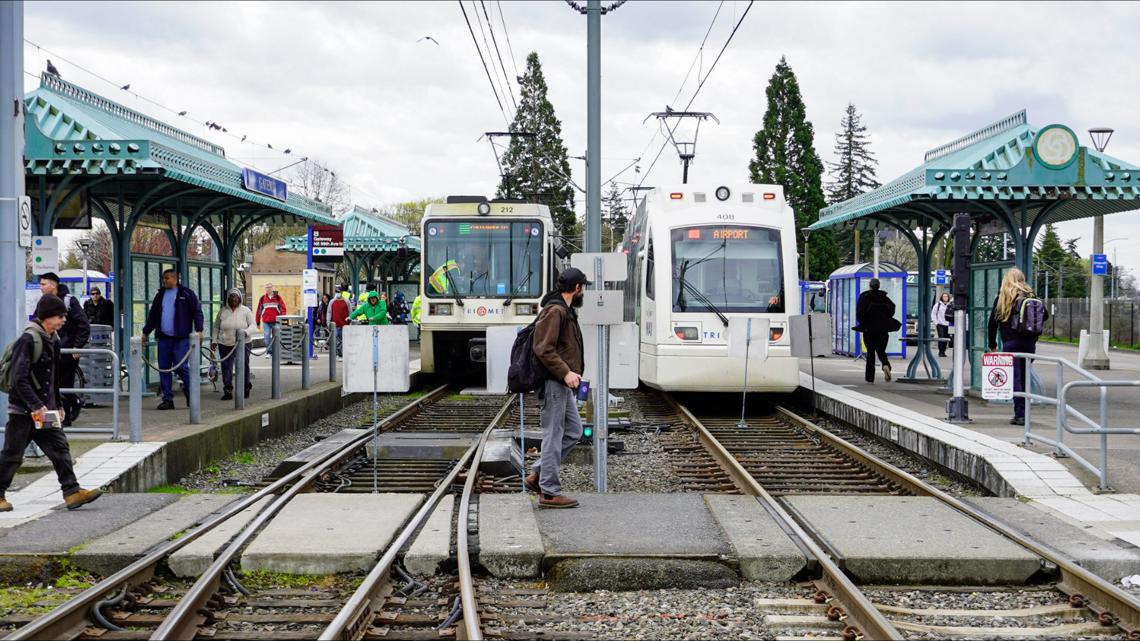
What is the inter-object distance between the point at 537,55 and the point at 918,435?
56.5 metres

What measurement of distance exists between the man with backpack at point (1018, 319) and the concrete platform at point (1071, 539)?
3.86 metres

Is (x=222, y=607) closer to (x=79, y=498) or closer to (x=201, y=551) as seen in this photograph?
(x=201, y=551)

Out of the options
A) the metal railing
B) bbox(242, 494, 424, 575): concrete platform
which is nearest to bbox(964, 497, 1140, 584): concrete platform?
the metal railing

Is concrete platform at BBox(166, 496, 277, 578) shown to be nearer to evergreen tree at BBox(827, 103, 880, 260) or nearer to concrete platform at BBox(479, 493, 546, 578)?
concrete platform at BBox(479, 493, 546, 578)

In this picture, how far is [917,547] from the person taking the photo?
24.3 ft

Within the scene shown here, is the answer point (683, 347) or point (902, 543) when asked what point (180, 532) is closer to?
point (902, 543)

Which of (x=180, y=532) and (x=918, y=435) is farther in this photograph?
(x=918, y=435)

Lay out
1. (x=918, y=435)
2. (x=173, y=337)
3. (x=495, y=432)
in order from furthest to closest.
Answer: (x=173, y=337) → (x=495, y=432) → (x=918, y=435)

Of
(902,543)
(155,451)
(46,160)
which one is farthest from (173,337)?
(902,543)

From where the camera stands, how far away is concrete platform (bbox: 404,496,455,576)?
277 inches

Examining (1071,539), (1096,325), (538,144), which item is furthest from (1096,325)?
(538,144)

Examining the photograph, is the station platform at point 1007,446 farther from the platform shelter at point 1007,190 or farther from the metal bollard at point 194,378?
the metal bollard at point 194,378

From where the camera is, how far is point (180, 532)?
309 inches

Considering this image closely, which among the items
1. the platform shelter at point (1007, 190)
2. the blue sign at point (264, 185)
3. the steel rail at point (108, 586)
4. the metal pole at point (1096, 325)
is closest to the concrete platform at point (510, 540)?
the steel rail at point (108, 586)
